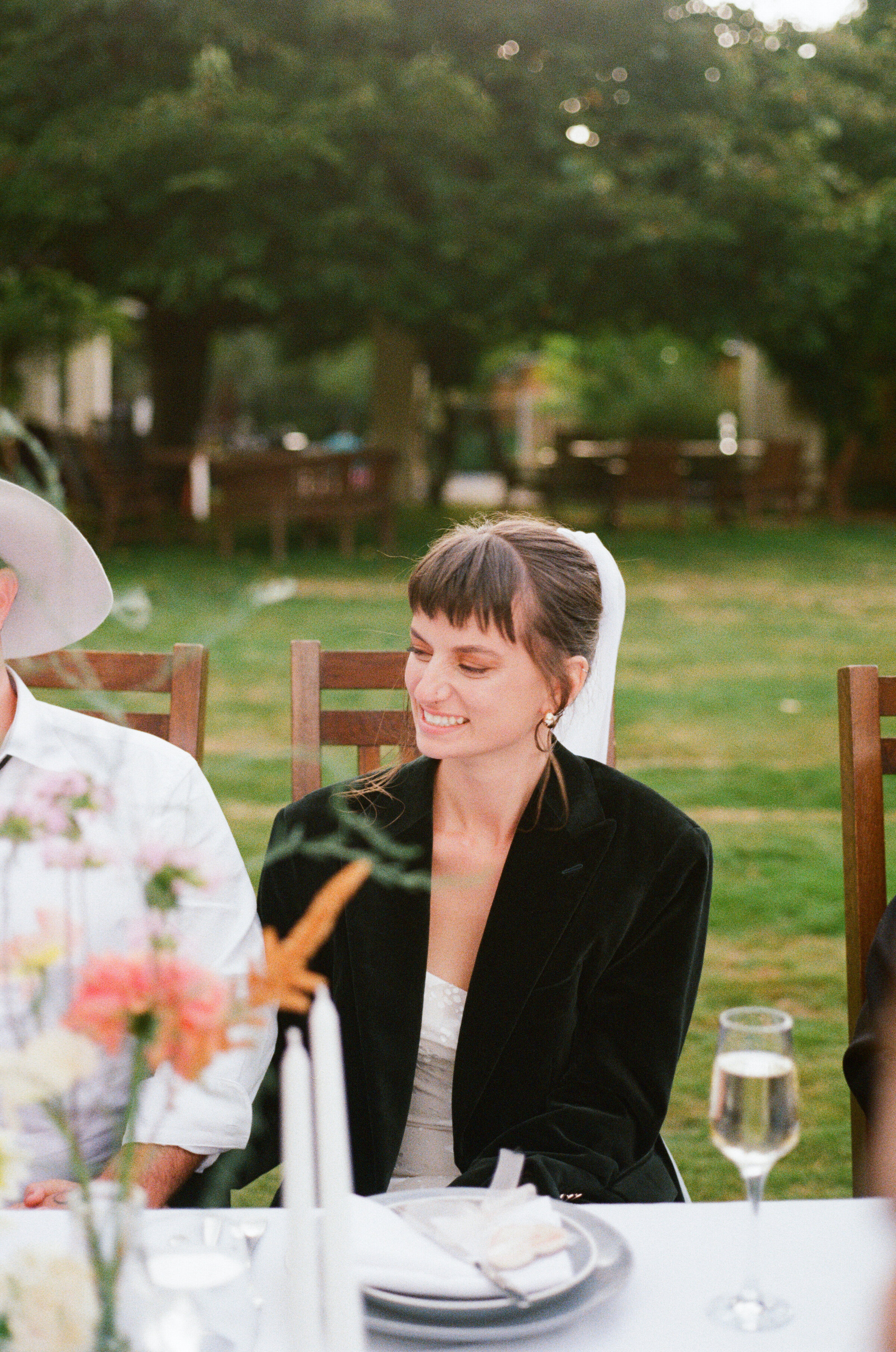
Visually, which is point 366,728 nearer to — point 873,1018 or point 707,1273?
point 873,1018

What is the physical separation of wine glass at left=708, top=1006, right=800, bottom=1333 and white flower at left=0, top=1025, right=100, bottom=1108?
604 millimetres

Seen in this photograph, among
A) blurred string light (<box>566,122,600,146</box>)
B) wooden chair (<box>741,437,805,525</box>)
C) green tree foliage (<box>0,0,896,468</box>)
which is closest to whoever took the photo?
green tree foliage (<box>0,0,896,468</box>)

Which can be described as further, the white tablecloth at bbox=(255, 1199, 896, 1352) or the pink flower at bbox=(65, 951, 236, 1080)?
the white tablecloth at bbox=(255, 1199, 896, 1352)

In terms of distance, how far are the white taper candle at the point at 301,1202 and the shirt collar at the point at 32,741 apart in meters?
1.18

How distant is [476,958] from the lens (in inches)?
83.9

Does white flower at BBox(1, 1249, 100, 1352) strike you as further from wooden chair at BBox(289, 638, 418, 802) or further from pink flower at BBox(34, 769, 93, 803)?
wooden chair at BBox(289, 638, 418, 802)

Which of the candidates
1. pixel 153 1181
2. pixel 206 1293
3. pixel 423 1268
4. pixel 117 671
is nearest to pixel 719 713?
pixel 117 671

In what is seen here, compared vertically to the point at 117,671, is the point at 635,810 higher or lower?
lower

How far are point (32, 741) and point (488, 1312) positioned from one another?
3.55ft

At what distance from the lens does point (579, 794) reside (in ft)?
7.22

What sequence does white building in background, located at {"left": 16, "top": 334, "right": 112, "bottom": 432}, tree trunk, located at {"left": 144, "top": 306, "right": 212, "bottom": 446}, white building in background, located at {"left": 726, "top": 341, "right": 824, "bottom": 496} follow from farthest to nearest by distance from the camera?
white building in background, located at {"left": 726, "top": 341, "right": 824, "bottom": 496}, white building in background, located at {"left": 16, "top": 334, "right": 112, "bottom": 432}, tree trunk, located at {"left": 144, "top": 306, "right": 212, "bottom": 446}

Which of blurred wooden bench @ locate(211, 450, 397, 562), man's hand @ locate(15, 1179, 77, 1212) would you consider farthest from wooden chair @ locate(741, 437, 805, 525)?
man's hand @ locate(15, 1179, 77, 1212)

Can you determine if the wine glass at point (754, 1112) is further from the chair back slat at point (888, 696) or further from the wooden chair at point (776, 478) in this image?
the wooden chair at point (776, 478)

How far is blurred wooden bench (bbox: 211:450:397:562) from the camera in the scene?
13.7m
